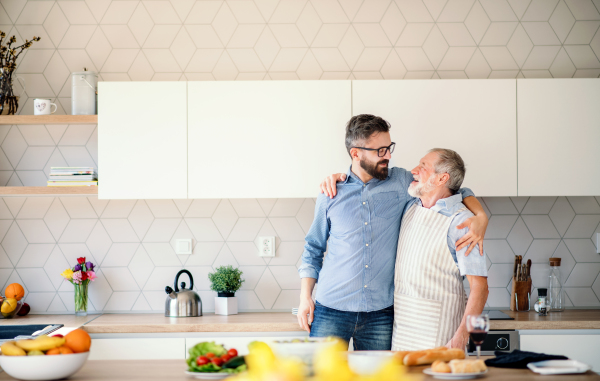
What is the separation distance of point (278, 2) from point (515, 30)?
148cm

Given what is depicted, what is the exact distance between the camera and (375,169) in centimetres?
241

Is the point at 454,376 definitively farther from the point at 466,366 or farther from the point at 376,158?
the point at 376,158

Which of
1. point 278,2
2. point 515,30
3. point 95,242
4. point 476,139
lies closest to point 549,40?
point 515,30

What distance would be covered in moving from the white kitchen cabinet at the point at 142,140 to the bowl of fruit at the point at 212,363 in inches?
64.4

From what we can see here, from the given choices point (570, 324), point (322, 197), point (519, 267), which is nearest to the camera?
point (322, 197)

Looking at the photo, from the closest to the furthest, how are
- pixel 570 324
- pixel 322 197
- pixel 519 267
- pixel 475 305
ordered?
pixel 475 305
pixel 322 197
pixel 570 324
pixel 519 267

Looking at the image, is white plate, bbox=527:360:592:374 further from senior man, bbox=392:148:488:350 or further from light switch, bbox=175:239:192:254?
light switch, bbox=175:239:192:254

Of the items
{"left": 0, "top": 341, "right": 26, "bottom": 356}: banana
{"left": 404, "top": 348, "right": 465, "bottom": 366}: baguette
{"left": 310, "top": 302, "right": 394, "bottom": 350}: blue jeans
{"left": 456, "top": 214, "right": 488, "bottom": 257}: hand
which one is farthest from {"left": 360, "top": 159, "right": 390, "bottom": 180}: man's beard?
{"left": 0, "top": 341, "right": 26, "bottom": 356}: banana

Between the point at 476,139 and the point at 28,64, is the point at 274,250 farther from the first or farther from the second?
the point at 28,64

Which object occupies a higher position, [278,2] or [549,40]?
[278,2]

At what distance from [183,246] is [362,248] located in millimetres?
1388

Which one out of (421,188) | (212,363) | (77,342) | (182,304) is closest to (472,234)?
(421,188)

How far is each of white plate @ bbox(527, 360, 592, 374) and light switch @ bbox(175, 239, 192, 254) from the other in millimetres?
2263

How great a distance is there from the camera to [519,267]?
3250 millimetres
